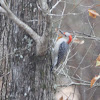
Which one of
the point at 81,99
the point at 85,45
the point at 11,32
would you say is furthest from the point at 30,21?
the point at 81,99

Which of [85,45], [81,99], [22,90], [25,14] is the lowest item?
[81,99]

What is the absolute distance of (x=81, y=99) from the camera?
22.3ft

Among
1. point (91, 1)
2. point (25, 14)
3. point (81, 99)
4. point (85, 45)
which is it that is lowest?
point (81, 99)

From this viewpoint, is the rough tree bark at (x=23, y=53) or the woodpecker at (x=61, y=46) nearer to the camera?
the rough tree bark at (x=23, y=53)

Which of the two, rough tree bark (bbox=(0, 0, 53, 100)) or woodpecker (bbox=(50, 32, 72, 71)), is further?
woodpecker (bbox=(50, 32, 72, 71))

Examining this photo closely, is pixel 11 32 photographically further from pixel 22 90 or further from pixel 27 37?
pixel 22 90

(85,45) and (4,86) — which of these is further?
(85,45)

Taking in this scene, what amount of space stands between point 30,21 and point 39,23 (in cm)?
13

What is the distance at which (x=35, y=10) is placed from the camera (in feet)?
9.38

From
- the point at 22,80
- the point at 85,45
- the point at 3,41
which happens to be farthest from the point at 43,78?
the point at 85,45

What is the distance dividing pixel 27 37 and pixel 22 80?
60 cm

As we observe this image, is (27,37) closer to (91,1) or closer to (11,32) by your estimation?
(11,32)

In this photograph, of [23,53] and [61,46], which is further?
[61,46]

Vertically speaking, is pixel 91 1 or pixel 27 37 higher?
pixel 91 1
